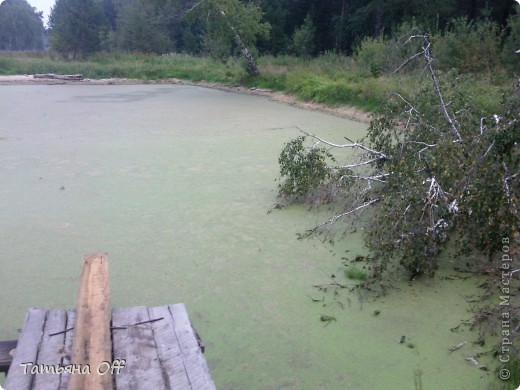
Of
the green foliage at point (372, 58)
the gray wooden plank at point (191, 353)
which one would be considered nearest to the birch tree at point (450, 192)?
the gray wooden plank at point (191, 353)

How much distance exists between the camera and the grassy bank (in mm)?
6934

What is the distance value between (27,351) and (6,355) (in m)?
0.20

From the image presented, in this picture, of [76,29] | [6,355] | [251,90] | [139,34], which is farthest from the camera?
[76,29]

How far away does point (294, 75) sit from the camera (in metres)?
11.2

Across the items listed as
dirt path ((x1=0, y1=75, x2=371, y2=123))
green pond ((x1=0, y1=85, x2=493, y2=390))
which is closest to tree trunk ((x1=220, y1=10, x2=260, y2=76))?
dirt path ((x1=0, y1=75, x2=371, y2=123))

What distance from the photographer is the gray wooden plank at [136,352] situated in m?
1.48

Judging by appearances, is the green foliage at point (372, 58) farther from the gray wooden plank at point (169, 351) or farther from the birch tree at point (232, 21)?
the gray wooden plank at point (169, 351)

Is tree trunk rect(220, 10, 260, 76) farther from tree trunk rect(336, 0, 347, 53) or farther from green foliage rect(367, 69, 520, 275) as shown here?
green foliage rect(367, 69, 520, 275)

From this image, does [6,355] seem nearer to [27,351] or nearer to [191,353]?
[27,351]

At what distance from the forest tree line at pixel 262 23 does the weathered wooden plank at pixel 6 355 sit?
9.48m

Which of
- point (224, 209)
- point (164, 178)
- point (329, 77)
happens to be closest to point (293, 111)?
point (329, 77)

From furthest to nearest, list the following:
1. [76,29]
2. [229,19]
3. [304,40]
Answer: [76,29], [304,40], [229,19]

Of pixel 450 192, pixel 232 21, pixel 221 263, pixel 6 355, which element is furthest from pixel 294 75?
pixel 6 355

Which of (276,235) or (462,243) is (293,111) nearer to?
(276,235)
